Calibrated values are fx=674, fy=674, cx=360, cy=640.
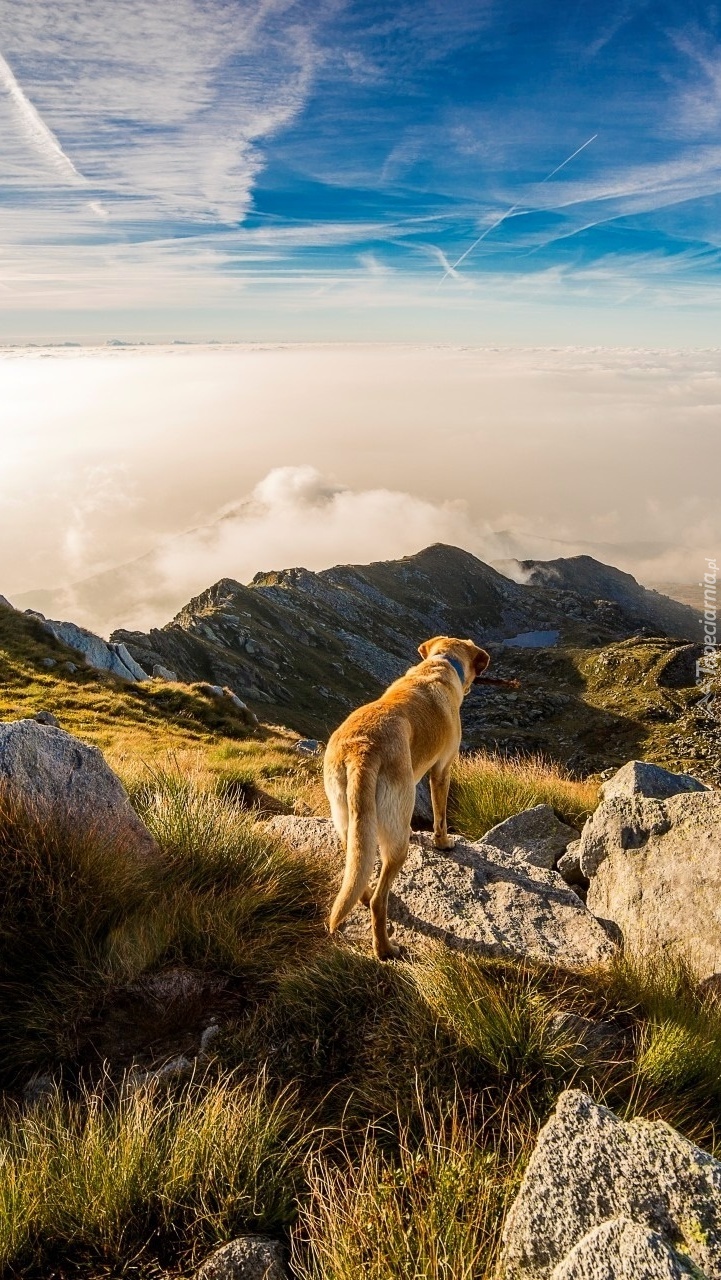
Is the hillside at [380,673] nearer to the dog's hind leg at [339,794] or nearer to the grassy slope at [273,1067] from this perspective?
the grassy slope at [273,1067]

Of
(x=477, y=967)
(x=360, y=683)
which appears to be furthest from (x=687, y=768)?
(x=477, y=967)

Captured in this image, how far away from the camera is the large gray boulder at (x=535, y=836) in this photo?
30.8 feet

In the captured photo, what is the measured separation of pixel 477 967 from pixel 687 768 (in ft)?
319

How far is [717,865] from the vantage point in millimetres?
6375

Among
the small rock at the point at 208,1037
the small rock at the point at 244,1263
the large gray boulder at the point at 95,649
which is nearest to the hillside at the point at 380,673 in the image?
the large gray boulder at the point at 95,649

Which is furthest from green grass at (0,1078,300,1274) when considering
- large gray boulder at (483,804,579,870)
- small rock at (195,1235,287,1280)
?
large gray boulder at (483,804,579,870)

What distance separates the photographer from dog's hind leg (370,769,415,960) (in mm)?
5520

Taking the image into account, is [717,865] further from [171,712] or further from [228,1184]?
[171,712]

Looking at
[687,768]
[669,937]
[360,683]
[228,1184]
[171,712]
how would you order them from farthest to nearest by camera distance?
[360,683] → [687,768] → [171,712] → [669,937] → [228,1184]

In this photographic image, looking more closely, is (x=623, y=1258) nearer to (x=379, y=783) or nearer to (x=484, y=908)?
(x=379, y=783)

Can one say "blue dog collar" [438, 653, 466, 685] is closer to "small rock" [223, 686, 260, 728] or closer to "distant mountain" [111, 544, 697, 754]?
"small rock" [223, 686, 260, 728]

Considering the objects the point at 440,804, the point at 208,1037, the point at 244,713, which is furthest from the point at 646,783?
the point at 244,713

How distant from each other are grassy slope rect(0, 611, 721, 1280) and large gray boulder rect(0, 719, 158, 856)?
0.40m

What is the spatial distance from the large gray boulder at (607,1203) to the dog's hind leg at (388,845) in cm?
267
